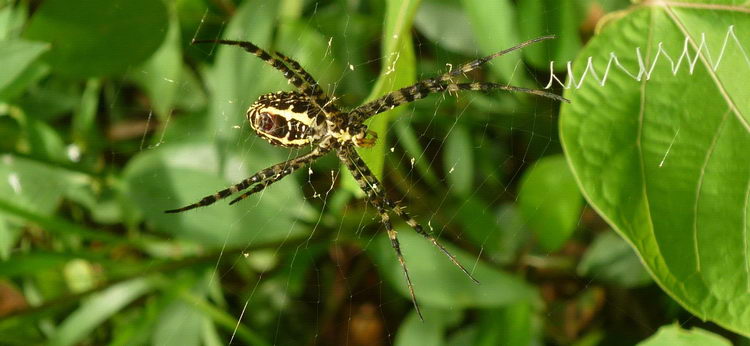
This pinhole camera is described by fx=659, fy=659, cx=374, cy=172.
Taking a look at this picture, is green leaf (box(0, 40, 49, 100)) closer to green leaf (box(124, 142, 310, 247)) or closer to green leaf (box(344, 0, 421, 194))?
green leaf (box(124, 142, 310, 247))

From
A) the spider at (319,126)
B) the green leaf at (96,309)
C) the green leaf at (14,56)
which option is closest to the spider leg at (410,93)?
the spider at (319,126)

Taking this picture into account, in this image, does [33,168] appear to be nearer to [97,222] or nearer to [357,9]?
[97,222]

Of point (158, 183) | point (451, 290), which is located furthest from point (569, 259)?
point (158, 183)

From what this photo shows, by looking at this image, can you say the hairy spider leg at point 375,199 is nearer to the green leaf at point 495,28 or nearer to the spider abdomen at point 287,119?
the spider abdomen at point 287,119

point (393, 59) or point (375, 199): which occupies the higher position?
point (393, 59)

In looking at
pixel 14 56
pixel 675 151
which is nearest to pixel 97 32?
pixel 14 56

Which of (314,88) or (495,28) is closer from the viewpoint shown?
(495,28)

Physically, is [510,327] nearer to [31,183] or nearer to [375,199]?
[375,199]
